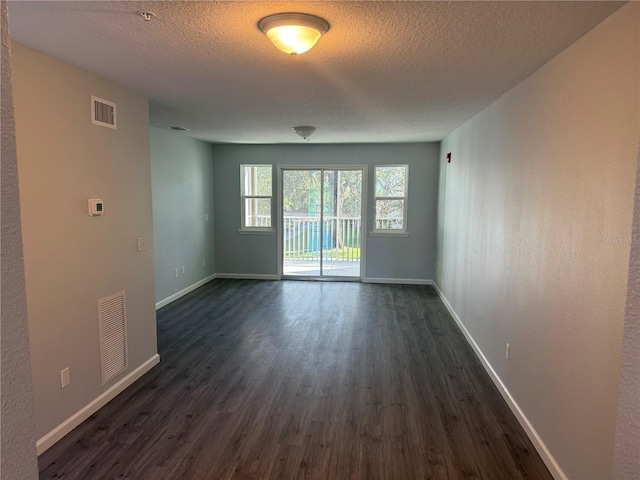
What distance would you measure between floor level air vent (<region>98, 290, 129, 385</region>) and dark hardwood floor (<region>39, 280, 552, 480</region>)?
231 mm

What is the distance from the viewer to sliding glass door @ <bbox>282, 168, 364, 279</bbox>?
6.82 meters

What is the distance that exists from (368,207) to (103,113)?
459 cm

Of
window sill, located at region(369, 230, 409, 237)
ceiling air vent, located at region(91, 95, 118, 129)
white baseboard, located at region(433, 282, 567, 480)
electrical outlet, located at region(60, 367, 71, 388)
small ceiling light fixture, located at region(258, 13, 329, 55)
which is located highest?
small ceiling light fixture, located at region(258, 13, 329, 55)

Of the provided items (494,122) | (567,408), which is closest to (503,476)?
(567,408)

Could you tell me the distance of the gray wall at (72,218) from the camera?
7.43 ft

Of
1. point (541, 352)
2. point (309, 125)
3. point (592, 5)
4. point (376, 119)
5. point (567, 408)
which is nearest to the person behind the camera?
point (592, 5)

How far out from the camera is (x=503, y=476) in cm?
215

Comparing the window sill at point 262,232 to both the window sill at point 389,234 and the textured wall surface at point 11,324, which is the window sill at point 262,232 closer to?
the window sill at point 389,234

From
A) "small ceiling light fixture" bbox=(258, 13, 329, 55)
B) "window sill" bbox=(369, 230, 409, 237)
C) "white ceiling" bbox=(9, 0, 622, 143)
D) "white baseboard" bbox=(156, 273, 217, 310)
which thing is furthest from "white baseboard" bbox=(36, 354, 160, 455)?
"window sill" bbox=(369, 230, 409, 237)

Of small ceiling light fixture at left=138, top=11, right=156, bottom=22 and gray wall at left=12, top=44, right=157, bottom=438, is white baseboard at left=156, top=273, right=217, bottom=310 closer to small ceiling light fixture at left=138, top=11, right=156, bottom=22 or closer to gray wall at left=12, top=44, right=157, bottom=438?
gray wall at left=12, top=44, right=157, bottom=438

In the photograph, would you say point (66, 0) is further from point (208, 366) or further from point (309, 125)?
point (309, 125)

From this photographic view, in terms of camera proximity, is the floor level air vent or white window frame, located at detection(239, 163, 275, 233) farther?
white window frame, located at detection(239, 163, 275, 233)

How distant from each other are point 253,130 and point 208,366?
3.05 metres

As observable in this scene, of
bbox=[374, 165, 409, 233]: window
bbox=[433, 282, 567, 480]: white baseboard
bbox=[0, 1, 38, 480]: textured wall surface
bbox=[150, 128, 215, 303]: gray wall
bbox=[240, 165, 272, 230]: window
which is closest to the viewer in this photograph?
bbox=[0, 1, 38, 480]: textured wall surface
